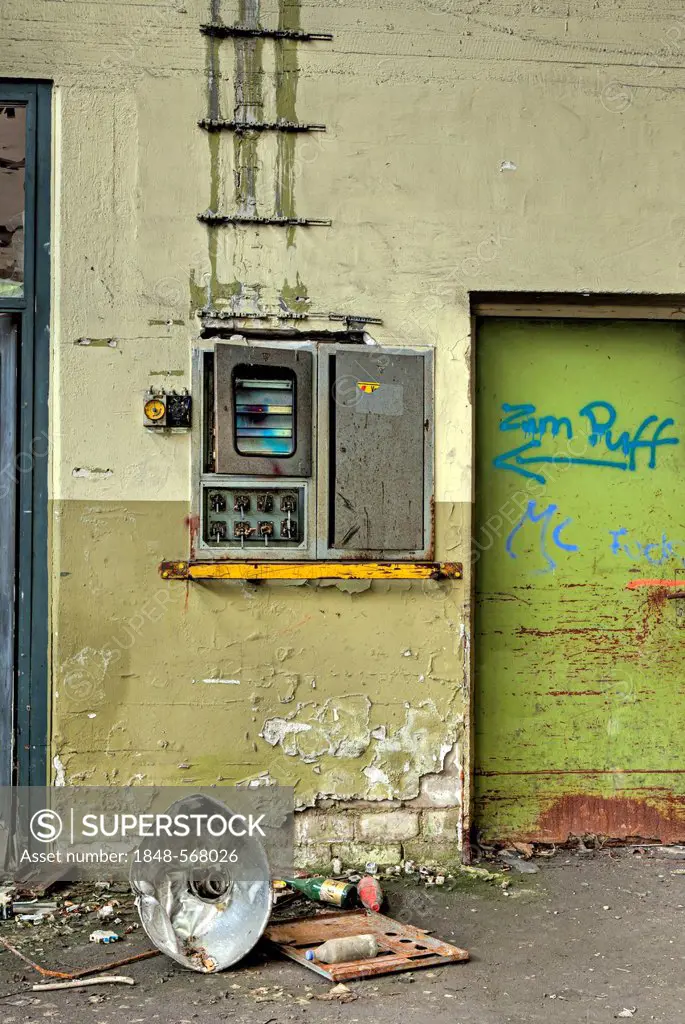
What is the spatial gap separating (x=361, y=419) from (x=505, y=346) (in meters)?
0.79

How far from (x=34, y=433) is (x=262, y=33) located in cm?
189

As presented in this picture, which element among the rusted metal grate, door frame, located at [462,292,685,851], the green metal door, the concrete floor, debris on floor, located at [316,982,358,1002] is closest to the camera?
the concrete floor


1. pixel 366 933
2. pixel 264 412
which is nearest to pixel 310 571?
pixel 264 412

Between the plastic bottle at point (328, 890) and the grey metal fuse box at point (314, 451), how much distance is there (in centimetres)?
128

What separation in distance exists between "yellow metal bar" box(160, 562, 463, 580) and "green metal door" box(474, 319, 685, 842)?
1.17 feet

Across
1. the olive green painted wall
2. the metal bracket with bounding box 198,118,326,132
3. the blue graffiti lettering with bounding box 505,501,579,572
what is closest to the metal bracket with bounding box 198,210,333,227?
the olive green painted wall

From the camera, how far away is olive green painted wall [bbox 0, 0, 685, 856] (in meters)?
4.13

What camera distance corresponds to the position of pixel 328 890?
3.84 metres

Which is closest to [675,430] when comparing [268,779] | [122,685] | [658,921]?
[658,921]

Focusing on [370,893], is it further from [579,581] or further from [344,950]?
[579,581]

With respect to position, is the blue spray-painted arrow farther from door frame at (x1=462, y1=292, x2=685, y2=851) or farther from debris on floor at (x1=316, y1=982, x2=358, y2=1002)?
debris on floor at (x1=316, y1=982, x2=358, y2=1002)

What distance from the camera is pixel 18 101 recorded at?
4141 millimetres

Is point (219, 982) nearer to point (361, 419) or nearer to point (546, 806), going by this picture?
point (546, 806)

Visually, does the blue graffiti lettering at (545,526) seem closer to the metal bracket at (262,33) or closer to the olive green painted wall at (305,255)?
the olive green painted wall at (305,255)
